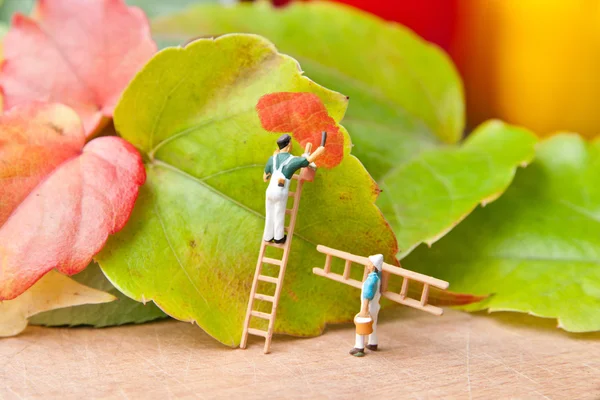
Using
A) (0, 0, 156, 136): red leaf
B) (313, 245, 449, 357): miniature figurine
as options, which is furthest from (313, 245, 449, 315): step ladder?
(0, 0, 156, 136): red leaf

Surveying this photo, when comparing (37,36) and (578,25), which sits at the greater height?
(578,25)

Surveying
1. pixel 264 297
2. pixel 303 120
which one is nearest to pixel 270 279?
pixel 264 297

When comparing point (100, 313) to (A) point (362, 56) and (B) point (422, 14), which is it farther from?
(B) point (422, 14)

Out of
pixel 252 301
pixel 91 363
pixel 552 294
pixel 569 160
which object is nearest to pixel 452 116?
pixel 569 160

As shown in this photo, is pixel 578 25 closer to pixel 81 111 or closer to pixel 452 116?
pixel 452 116

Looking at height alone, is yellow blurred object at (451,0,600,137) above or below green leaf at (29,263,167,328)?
above

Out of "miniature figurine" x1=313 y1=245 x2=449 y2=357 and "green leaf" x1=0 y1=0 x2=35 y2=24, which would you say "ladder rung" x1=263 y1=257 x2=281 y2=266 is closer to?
"miniature figurine" x1=313 y1=245 x2=449 y2=357
